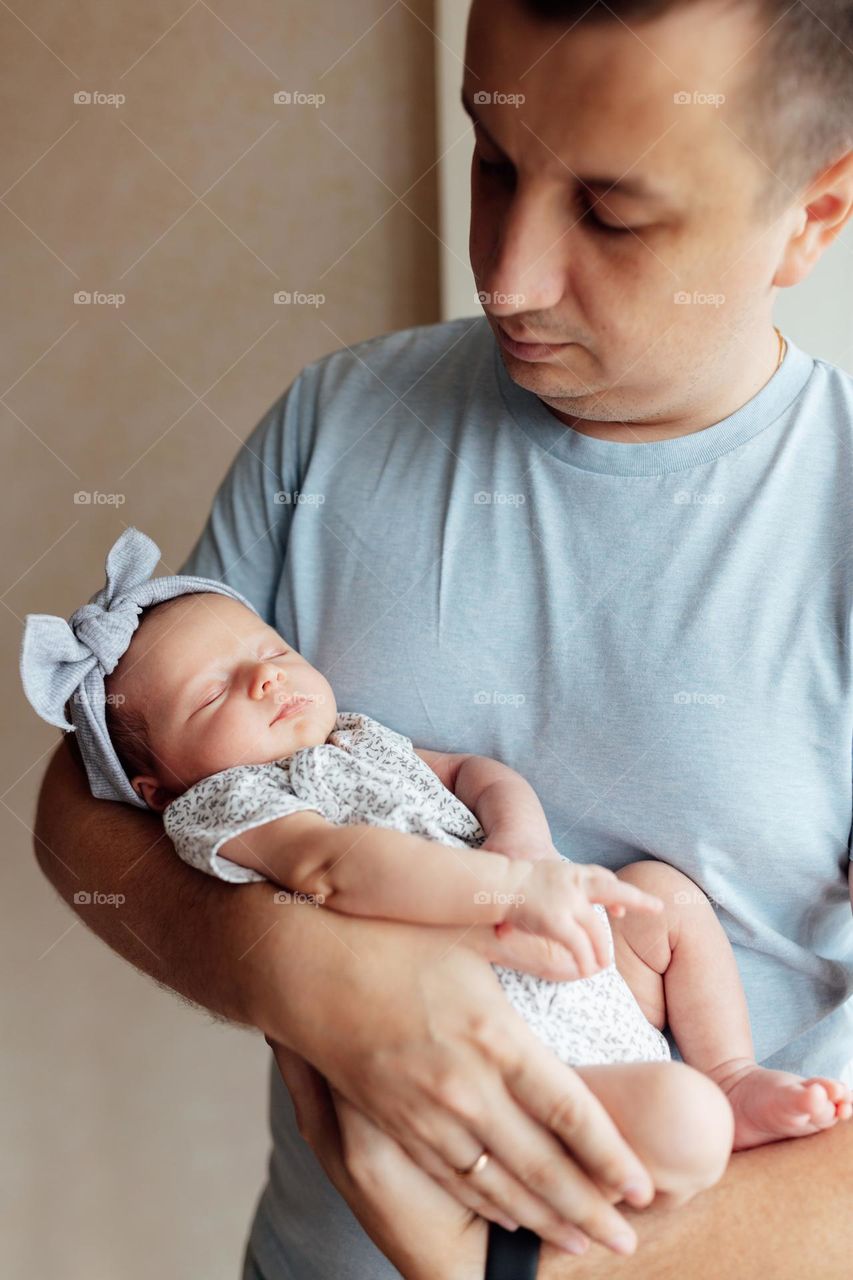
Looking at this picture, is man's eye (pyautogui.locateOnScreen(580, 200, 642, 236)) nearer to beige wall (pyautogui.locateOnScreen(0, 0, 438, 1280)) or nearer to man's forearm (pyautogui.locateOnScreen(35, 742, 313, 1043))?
man's forearm (pyautogui.locateOnScreen(35, 742, 313, 1043))

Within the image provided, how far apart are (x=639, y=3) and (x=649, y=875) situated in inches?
28.9

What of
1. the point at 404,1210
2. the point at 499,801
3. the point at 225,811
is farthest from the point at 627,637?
the point at 404,1210

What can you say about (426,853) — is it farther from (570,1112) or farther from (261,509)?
(261,509)

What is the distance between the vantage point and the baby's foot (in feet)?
3.02

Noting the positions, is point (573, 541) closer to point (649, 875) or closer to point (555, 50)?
point (649, 875)

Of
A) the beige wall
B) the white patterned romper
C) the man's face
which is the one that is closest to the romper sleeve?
the white patterned romper

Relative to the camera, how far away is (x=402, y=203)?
1.83 m

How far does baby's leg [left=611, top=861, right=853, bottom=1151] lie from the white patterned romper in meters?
0.03

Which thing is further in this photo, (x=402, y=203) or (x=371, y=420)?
(x=402, y=203)

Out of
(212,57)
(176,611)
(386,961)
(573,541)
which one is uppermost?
(212,57)

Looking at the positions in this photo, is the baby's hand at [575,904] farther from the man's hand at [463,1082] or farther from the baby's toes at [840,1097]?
the baby's toes at [840,1097]

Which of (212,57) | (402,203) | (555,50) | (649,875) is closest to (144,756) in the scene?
(649,875)

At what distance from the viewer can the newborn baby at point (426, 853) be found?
0.90m

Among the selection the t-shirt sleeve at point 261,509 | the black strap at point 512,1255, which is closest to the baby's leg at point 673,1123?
the black strap at point 512,1255
